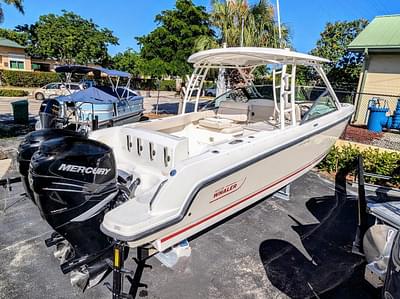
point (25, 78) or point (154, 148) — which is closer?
point (154, 148)

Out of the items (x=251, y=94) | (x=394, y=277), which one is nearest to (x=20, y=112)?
(x=251, y=94)

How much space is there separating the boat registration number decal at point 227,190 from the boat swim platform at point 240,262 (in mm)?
665

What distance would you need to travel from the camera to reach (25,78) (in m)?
25.0

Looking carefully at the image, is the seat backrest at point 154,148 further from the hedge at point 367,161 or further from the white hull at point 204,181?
the hedge at point 367,161

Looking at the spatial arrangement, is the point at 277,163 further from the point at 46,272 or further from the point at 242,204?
the point at 46,272

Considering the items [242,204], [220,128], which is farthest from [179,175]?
[220,128]

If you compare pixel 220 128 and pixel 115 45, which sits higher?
pixel 115 45

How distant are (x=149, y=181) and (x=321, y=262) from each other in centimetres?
190

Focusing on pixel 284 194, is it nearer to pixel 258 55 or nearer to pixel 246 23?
pixel 258 55

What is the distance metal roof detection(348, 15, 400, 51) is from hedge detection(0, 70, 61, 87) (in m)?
22.4

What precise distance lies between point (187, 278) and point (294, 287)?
0.92 metres

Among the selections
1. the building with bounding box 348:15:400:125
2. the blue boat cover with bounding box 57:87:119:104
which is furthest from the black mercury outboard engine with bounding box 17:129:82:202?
the building with bounding box 348:15:400:125

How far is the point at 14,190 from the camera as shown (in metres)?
3.92

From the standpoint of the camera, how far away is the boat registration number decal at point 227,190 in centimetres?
251
